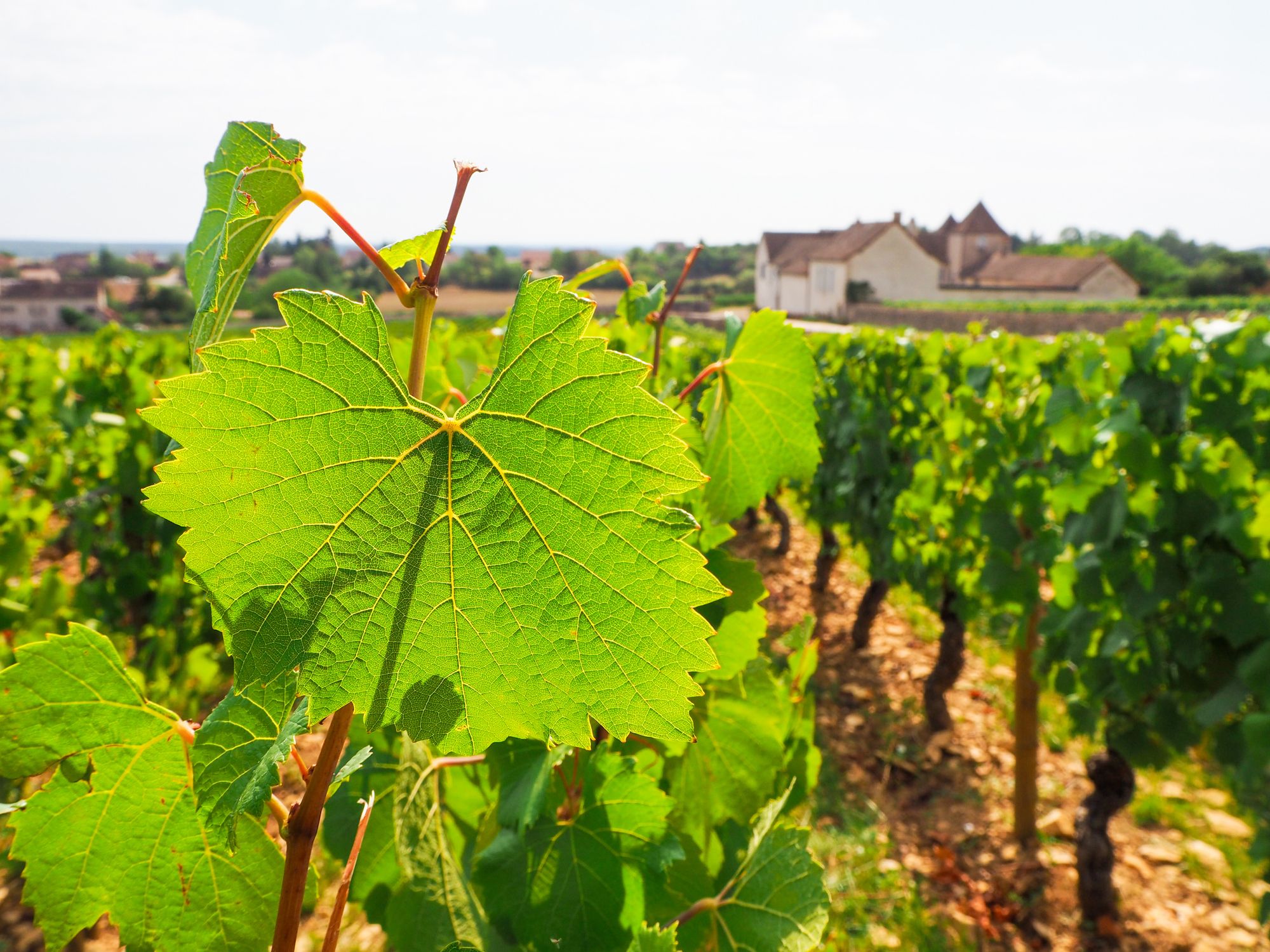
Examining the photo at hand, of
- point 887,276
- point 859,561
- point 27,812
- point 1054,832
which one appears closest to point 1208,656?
point 1054,832

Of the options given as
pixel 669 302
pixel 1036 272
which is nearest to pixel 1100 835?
pixel 669 302

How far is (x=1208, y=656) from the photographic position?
12.6 ft

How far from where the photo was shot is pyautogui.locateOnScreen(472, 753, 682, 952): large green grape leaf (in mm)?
1048

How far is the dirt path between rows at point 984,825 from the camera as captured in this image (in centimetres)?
395

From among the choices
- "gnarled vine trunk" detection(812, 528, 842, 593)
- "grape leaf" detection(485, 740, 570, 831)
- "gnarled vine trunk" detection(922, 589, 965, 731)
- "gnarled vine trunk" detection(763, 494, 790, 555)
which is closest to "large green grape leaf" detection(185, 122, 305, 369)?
"grape leaf" detection(485, 740, 570, 831)

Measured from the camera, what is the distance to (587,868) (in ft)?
3.53

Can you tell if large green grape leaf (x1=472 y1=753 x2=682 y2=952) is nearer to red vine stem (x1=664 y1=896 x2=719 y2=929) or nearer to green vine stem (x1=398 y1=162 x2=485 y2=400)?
red vine stem (x1=664 y1=896 x2=719 y2=929)

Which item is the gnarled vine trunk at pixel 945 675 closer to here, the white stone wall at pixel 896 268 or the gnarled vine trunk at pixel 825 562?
the gnarled vine trunk at pixel 825 562

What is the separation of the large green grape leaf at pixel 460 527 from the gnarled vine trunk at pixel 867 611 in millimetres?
6566

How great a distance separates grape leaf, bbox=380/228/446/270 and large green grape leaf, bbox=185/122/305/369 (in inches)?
3.5

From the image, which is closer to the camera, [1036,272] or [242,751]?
[242,751]

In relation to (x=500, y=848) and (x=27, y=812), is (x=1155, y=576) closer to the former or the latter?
(x=500, y=848)

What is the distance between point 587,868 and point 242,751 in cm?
49

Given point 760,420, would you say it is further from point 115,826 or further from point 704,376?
point 115,826
